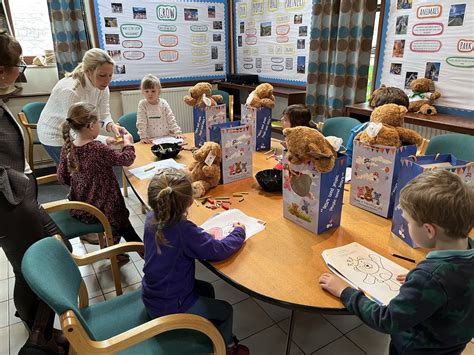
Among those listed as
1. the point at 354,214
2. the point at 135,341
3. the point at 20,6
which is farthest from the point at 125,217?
the point at 20,6

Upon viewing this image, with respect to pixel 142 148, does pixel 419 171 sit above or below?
above

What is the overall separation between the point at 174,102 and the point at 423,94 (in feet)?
9.63

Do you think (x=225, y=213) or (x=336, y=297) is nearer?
(x=336, y=297)

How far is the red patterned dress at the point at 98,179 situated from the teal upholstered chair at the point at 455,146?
5.85ft

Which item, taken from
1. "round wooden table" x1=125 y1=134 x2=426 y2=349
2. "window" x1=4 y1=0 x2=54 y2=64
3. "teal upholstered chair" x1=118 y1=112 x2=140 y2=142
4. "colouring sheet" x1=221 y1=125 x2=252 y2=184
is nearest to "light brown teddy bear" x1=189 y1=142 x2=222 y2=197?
"colouring sheet" x1=221 y1=125 x2=252 y2=184

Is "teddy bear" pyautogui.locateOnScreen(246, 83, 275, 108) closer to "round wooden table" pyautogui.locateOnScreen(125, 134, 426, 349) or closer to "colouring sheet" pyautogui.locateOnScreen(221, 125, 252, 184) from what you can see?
"colouring sheet" pyautogui.locateOnScreen(221, 125, 252, 184)

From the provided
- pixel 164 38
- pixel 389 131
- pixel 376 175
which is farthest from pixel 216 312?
pixel 164 38

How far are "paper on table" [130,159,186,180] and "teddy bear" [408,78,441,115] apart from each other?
2062 mm

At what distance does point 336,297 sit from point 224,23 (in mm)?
4580

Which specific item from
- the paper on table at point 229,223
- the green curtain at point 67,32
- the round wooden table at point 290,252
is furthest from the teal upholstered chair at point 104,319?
the green curtain at point 67,32

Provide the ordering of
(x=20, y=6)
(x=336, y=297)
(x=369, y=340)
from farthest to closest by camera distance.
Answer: (x=20, y=6), (x=369, y=340), (x=336, y=297)

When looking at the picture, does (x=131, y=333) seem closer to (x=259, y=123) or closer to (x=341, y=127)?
(x=259, y=123)

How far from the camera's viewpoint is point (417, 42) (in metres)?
2.92

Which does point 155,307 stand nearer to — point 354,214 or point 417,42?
point 354,214
